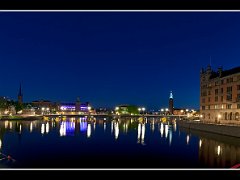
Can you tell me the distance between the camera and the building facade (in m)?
76.4

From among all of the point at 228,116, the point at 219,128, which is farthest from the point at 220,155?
the point at 228,116

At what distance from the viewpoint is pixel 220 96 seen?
85.2 metres

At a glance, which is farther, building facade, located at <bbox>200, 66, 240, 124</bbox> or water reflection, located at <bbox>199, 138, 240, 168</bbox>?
building facade, located at <bbox>200, 66, 240, 124</bbox>

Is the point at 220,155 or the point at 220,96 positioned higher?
the point at 220,96

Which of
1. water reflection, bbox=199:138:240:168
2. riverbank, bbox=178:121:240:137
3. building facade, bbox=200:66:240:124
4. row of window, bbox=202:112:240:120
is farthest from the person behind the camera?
building facade, bbox=200:66:240:124

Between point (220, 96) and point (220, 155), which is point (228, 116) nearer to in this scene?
point (220, 96)

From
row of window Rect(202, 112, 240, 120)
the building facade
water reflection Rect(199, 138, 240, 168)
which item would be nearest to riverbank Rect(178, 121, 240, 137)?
the building facade

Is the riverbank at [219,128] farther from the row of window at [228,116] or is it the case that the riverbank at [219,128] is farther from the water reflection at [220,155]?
the water reflection at [220,155]

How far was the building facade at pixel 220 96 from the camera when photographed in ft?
251

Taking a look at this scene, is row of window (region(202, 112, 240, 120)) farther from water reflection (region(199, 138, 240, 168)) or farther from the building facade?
water reflection (region(199, 138, 240, 168))

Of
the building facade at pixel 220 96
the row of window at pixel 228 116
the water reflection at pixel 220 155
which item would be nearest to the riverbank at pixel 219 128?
the building facade at pixel 220 96

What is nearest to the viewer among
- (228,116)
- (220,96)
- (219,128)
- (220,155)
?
(220,155)

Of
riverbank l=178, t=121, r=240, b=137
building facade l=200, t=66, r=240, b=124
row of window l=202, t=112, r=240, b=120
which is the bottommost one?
riverbank l=178, t=121, r=240, b=137

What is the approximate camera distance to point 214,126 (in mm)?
70875
